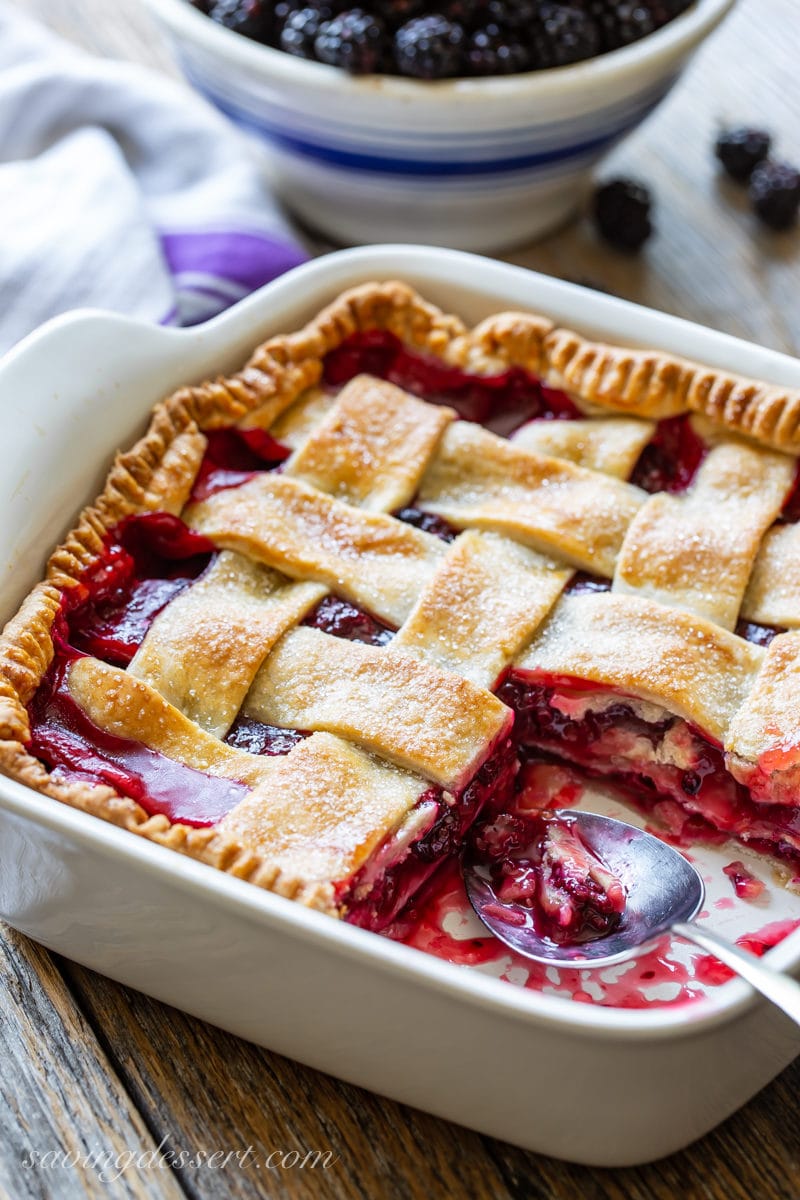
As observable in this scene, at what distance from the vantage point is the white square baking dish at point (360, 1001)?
125 cm

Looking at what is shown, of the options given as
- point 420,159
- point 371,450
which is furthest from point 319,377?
point 420,159

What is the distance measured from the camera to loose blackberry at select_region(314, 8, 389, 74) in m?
2.09

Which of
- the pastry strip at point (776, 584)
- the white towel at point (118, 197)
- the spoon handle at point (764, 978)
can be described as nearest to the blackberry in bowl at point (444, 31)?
the white towel at point (118, 197)

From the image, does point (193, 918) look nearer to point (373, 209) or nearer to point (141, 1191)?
point (141, 1191)

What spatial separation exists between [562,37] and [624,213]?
0.41 metres

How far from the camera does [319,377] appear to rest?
203 cm

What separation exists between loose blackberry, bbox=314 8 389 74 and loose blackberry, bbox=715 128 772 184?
2.66ft

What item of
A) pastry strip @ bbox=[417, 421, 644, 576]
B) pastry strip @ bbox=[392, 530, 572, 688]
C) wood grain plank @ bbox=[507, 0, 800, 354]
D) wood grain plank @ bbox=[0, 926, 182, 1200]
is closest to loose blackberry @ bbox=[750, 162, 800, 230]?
wood grain plank @ bbox=[507, 0, 800, 354]

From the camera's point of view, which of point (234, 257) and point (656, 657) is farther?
point (234, 257)

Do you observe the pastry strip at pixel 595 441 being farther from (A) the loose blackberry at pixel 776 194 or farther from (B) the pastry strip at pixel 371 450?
(A) the loose blackberry at pixel 776 194

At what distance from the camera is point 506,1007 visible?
1.23 meters

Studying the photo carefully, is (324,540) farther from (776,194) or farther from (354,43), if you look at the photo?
(776,194)

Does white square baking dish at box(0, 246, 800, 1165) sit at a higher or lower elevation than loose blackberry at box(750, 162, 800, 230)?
lower

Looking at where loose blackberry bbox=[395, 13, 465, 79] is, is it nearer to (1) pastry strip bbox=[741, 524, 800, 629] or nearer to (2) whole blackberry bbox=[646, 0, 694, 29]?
(2) whole blackberry bbox=[646, 0, 694, 29]
